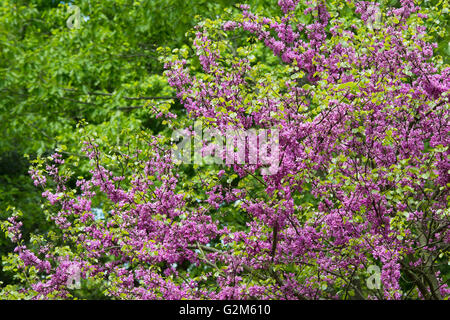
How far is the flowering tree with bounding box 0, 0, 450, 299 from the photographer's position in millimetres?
5371

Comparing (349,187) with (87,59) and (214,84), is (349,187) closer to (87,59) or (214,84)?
(214,84)

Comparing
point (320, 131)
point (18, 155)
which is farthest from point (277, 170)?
point (18, 155)

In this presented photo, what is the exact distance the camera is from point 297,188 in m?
5.64

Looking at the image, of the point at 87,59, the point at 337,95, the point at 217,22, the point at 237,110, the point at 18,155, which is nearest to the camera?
the point at 337,95

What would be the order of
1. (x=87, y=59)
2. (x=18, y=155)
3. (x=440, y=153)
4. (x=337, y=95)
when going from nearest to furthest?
(x=337, y=95)
(x=440, y=153)
(x=87, y=59)
(x=18, y=155)

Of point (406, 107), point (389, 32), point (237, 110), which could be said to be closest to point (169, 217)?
point (237, 110)

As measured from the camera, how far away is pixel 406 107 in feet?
18.6

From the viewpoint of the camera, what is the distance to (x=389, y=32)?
20.1ft

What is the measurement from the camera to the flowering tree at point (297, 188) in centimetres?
537

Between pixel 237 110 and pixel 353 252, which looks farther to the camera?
pixel 237 110

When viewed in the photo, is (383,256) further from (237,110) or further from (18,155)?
(18,155)

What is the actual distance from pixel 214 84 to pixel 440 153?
2.26m

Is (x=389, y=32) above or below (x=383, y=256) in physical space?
above

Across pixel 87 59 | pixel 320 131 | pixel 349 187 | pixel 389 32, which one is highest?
pixel 87 59
